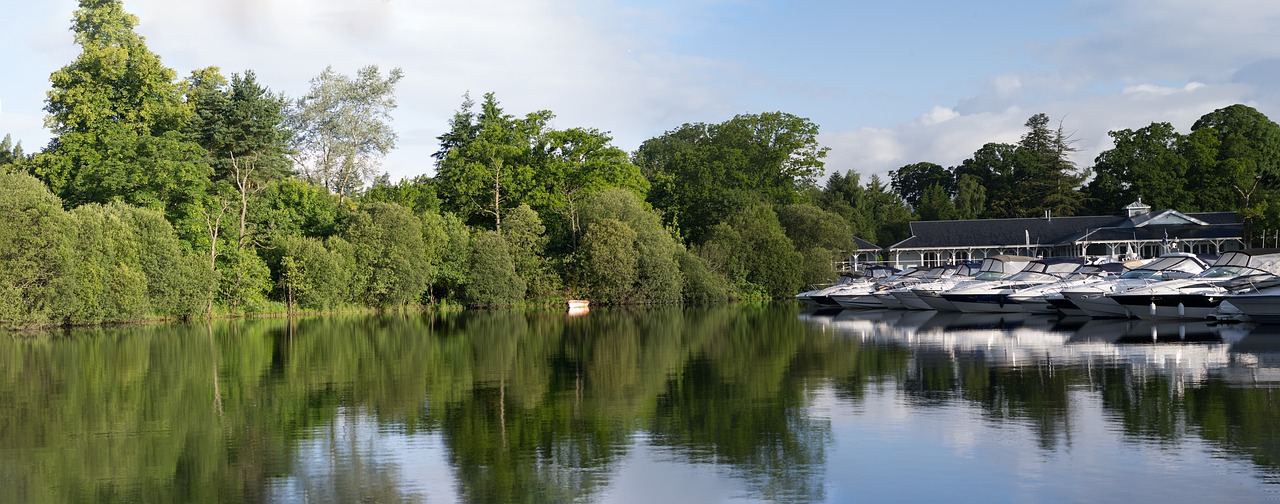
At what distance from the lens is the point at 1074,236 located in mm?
101812

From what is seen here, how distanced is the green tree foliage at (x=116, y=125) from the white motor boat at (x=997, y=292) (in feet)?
132

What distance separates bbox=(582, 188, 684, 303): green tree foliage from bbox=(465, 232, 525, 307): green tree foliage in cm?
606

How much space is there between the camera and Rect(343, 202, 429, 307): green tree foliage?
65.6 m

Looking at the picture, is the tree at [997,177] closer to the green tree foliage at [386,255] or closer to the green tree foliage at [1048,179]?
the green tree foliage at [1048,179]

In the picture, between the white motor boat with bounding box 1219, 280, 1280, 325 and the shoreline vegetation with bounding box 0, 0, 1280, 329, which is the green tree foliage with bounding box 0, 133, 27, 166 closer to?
the shoreline vegetation with bounding box 0, 0, 1280, 329

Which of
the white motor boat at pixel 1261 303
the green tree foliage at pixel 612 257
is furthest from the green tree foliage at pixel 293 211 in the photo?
the white motor boat at pixel 1261 303

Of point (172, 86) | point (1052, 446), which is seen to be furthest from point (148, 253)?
point (1052, 446)

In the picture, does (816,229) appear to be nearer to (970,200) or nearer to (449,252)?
(449,252)

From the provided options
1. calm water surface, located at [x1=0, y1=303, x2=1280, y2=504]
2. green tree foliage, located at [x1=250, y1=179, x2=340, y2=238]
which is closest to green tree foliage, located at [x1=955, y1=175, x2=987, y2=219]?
green tree foliage, located at [x1=250, y1=179, x2=340, y2=238]

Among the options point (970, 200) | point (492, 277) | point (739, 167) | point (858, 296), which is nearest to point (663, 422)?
point (858, 296)

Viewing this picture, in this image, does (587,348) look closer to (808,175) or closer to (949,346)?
(949,346)

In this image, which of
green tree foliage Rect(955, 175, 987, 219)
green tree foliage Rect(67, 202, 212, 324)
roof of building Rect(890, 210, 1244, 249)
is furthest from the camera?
green tree foliage Rect(955, 175, 987, 219)

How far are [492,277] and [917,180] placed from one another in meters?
93.5

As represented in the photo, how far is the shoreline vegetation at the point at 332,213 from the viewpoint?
52.3 m
